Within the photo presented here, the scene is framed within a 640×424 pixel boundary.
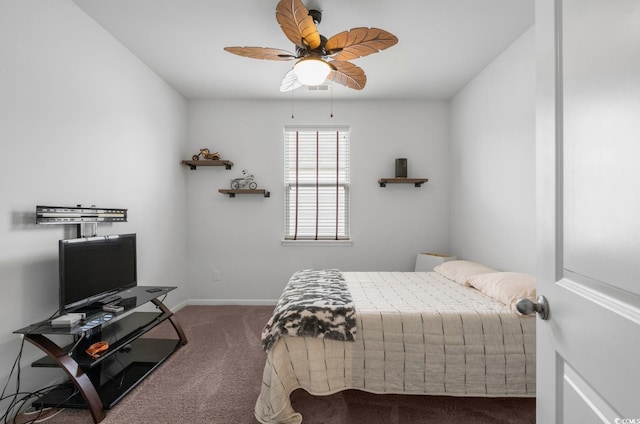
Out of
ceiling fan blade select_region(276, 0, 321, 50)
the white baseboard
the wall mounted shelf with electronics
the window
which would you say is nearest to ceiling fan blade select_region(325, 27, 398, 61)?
ceiling fan blade select_region(276, 0, 321, 50)

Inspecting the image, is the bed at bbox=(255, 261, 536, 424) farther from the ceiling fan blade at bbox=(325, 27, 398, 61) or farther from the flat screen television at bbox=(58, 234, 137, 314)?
the ceiling fan blade at bbox=(325, 27, 398, 61)

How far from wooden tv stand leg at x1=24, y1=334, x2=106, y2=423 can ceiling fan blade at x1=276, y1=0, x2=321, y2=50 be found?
90.9 inches

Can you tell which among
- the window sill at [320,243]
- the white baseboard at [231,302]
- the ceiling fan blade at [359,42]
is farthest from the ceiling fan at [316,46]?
the white baseboard at [231,302]

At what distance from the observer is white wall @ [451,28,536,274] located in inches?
99.7

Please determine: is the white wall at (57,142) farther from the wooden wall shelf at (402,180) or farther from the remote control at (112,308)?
the wooden wall shelf at (402,180)

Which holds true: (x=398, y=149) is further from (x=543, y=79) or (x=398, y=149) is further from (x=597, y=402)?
(x=597, y=402)

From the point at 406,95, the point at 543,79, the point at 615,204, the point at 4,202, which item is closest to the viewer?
the point at 615,204

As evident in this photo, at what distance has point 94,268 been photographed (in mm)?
2230

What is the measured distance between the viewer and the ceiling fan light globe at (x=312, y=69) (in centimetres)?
213

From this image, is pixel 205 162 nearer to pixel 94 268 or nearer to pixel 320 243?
pixel 320 243

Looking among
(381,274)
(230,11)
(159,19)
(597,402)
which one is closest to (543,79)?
(597,402)

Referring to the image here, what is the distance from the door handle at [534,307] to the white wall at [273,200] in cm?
323

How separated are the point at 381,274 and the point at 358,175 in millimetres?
1470

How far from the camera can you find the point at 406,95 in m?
→ 3.92
